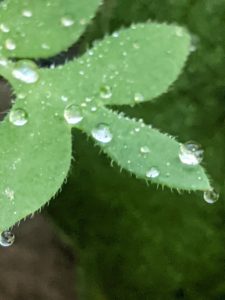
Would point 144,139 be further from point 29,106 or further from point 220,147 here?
point 220,147

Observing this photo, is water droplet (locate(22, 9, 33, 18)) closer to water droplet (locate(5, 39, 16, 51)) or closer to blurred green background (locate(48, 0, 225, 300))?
water droplet (locate(5, 39, 16, 51))

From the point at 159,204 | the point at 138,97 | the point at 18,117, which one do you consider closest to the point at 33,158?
the point at 18,117

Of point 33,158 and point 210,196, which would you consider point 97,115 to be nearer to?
point 33,158

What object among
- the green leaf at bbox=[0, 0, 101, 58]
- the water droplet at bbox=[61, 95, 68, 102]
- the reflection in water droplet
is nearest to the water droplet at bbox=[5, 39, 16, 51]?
the green leaf at bbox=[0, 0, 101, 58]

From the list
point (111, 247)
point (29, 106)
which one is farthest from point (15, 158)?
point (111, 247)

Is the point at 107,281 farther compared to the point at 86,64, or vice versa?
the point at 107,281

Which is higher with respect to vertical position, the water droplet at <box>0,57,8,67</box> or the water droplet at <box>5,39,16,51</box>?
the water droplet at <box>5,39,16,51</box>

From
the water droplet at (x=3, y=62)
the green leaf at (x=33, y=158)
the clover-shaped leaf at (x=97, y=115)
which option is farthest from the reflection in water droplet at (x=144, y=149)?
the water droplet at (x=3, y=62)
